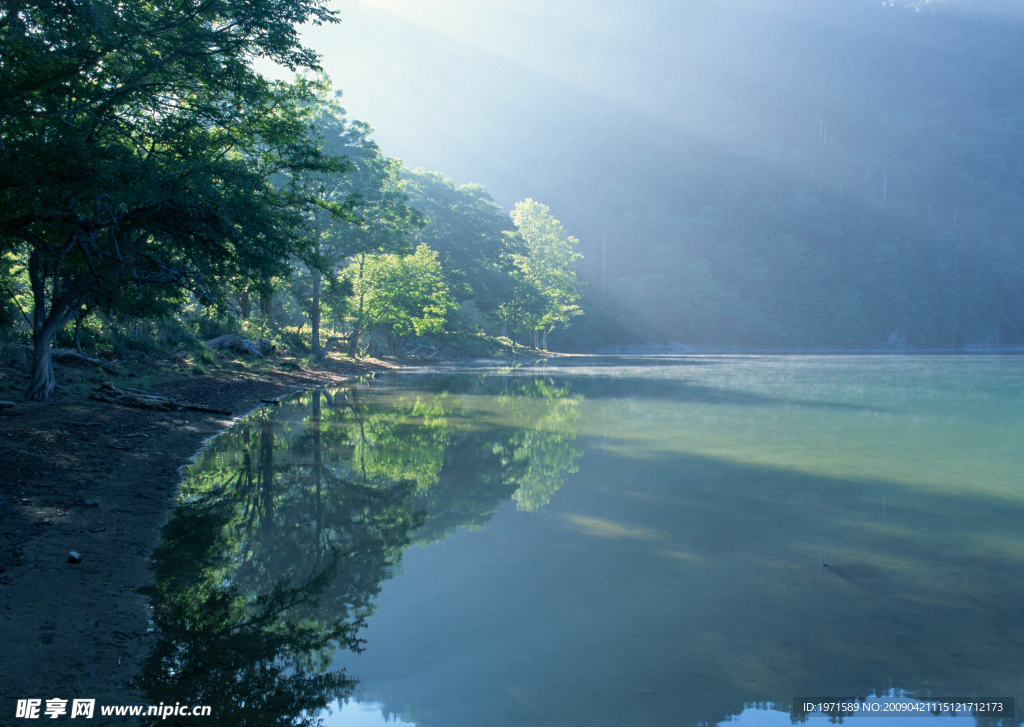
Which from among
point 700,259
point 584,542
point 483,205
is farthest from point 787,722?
point 700,259

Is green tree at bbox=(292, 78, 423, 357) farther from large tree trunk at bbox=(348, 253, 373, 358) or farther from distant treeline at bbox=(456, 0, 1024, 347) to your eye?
distant treeline at bbox=(456, 0, 1024, 347)

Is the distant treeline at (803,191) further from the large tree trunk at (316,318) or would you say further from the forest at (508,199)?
the large tree trunk at (316,318)

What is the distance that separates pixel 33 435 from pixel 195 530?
16.0 feet

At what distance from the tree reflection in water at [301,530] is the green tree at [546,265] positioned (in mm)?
51821

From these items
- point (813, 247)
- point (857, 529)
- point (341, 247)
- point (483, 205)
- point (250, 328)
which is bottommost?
point (857, 529)

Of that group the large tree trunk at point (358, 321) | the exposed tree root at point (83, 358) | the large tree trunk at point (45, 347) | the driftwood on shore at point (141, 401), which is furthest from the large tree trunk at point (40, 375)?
the large tree trunk at point (358, 321)

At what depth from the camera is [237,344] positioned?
27750 millimetres

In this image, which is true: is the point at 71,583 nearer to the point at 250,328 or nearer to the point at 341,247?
the point at 250,328

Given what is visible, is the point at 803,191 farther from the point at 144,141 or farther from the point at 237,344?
the point at 144,141

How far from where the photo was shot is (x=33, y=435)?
9836 millimetres

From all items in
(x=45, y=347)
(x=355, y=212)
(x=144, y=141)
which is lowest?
(x=45, y=347)

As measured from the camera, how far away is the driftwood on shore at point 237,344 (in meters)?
27.3

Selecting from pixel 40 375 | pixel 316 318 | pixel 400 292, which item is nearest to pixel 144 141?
pixel 40 375

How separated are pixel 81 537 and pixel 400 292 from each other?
32.4 m
